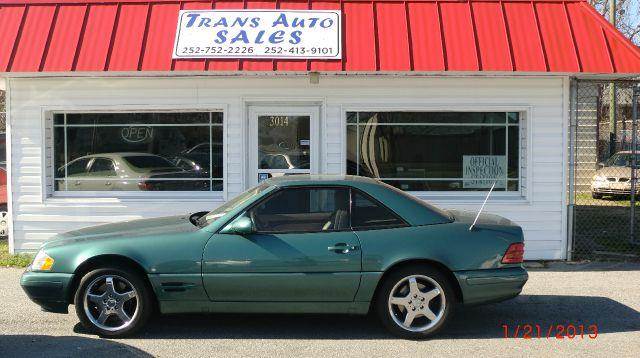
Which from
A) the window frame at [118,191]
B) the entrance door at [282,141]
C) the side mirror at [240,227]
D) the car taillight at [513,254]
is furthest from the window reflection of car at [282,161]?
the car taillight at [513,254]

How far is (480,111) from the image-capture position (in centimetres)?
949

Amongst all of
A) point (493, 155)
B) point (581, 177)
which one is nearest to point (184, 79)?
point (493, 155)

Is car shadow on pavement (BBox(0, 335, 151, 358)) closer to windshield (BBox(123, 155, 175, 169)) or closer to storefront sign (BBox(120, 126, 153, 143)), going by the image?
windshield (BBox(123, 155, 175, 169))

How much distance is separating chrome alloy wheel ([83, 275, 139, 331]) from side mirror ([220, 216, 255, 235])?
0.99m

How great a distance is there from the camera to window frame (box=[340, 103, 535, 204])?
936 cm

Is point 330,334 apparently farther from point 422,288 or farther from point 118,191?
point 118,191

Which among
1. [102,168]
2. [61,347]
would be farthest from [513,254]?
[102,168]

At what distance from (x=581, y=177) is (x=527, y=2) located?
33.6 feet

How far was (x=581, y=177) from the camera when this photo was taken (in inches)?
717

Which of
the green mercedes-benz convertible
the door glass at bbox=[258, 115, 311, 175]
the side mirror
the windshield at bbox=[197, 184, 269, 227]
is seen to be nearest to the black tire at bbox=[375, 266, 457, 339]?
the green mercedes-benz convertible

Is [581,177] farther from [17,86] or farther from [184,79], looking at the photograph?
[17,86]

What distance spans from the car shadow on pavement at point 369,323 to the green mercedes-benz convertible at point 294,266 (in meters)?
0.37

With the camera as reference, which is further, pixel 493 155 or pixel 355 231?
pixel 493 155

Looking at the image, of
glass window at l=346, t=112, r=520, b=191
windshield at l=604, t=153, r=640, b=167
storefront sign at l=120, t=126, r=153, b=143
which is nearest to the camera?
glass window at l=346, t=112, r=520, b=191
